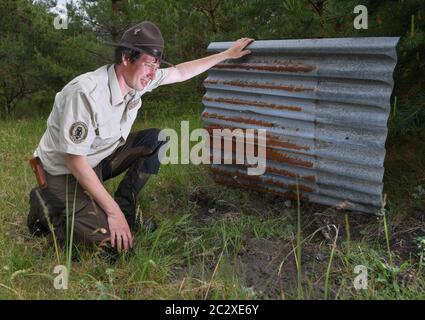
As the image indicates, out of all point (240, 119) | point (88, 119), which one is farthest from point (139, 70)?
point (240, 119)

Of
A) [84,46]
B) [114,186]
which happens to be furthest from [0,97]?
[114,186]

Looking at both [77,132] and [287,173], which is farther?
[287,173]

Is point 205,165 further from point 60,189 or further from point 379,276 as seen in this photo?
point 379,276

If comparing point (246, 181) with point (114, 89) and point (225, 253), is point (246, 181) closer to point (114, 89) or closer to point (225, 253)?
point (225, 253)

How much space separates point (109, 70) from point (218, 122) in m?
1.06

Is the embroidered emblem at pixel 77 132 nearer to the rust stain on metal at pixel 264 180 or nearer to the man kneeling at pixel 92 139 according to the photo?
the man kneeling at pixel 92 139

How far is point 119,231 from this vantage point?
8.75ft

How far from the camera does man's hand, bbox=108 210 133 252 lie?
105 inches

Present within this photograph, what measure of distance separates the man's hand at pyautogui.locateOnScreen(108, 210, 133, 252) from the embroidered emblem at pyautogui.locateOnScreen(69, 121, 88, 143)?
17.8 inches

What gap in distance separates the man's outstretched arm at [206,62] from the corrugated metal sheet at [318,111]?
0.07 meters

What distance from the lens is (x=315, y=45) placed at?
2893 millimetres

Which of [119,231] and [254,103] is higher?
[254,103]

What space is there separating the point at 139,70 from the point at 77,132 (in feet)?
1.64

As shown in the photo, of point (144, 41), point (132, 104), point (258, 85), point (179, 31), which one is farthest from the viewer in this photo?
point (179, 31)
